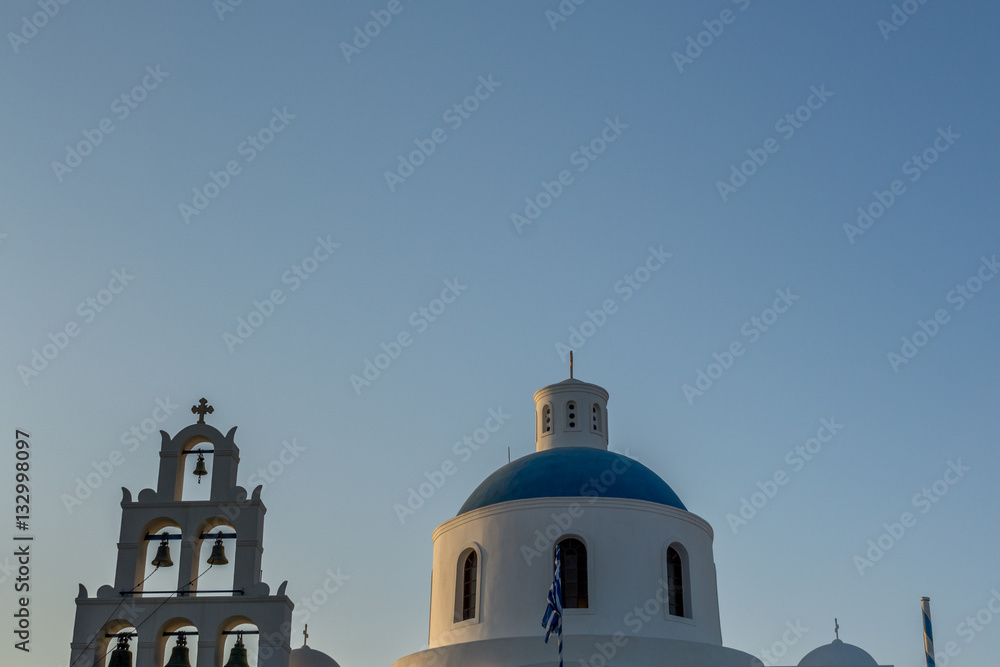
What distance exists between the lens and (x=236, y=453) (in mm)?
17094

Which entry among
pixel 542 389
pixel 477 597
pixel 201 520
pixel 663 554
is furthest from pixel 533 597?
pixel 201 520

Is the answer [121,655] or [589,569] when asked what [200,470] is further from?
[589,569]

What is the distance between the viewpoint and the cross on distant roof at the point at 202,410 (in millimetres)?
17172

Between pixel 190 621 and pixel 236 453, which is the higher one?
pixel 236 453

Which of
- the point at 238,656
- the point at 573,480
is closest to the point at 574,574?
the point at 573,480

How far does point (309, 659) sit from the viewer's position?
26531mm

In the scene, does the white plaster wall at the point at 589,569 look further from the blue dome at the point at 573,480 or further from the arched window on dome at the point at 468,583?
the blue dome at the point at 573,480

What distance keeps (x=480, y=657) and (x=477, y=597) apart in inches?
60.1

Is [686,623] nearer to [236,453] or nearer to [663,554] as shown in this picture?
[663,554]

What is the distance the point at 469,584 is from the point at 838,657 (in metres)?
7.35

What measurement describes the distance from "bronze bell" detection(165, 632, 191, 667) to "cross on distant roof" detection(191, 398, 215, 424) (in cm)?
317

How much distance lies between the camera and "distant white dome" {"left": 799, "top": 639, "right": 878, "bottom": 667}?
21562mm

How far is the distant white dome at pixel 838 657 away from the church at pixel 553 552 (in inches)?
1.1

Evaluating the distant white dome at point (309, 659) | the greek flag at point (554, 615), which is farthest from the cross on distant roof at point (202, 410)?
the distant white dome at point (309, 659)
